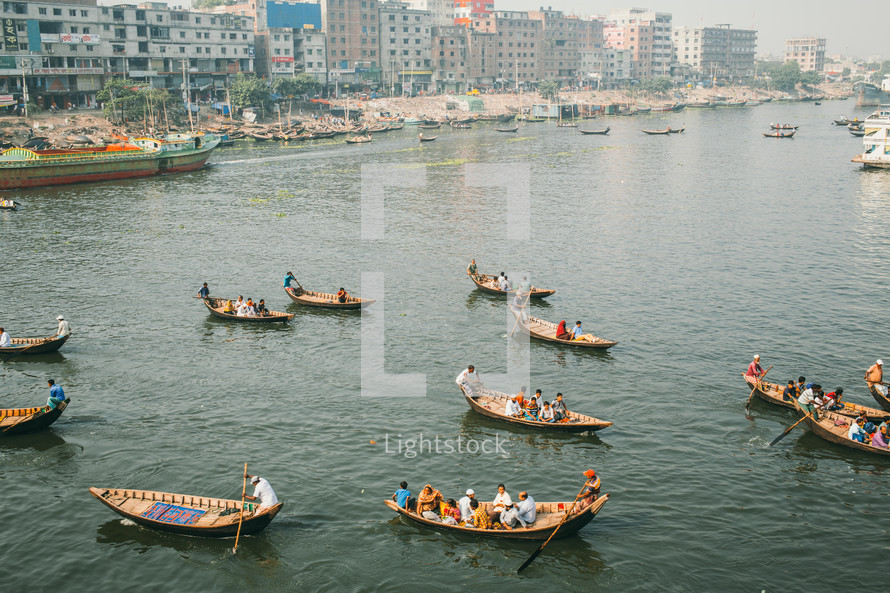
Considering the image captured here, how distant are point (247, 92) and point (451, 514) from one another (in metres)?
134

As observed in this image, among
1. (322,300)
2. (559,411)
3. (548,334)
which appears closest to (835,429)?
(559,411)

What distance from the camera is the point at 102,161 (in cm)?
9400

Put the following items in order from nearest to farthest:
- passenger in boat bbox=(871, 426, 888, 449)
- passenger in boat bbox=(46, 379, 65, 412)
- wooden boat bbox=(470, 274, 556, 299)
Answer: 1. passenger in boat bbox=(871, 426, 888, 449)
2. passenger in boat bbox=(46, 379, 65, 412)
3. wooden boat bbox=(470, 274, 556, 299)

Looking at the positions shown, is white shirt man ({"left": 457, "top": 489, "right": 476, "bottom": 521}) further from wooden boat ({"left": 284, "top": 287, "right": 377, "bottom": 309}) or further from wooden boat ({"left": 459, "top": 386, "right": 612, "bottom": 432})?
wooden boat ({"left": 284, "top": 287, "right": 377, "bottom": 309})

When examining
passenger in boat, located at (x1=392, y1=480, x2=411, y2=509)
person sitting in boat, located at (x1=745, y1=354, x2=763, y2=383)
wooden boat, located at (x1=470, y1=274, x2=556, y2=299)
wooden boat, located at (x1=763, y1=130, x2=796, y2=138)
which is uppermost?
wooden boat, located at (x1=763, y1=130, x2=796, y2=138)

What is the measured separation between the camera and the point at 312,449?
2923cm

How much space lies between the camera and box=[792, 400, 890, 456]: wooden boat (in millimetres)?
27734

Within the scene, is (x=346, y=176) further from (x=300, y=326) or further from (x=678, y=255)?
(x=300, y=326)

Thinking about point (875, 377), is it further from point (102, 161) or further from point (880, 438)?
point (102, 161)

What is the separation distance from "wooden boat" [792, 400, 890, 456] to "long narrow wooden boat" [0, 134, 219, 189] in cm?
8832

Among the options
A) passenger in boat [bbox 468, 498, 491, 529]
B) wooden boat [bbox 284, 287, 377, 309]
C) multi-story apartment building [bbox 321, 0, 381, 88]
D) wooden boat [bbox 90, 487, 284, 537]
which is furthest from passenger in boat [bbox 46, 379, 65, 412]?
multi-story apartment building [bbox 321, 0, 381, 88]

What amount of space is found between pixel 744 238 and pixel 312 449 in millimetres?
47214

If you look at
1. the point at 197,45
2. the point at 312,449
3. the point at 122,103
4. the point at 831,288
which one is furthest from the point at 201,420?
the point at 197,45

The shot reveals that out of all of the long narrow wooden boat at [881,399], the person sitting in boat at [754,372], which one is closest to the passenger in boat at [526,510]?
the person sitting in boat at [754,372]
